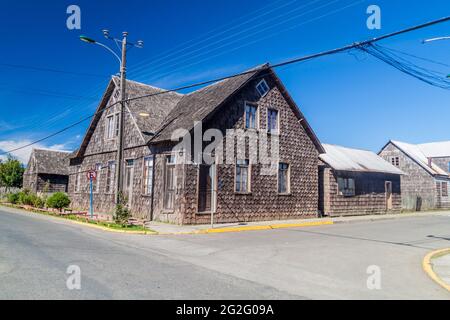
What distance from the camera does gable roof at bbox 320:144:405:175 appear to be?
24.4 meters

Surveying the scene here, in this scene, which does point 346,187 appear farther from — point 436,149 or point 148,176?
point 436,149

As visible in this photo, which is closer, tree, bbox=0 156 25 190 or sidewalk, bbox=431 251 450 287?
sidewalk, bbox=431 251 450 287

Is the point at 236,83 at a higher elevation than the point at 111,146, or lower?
higher

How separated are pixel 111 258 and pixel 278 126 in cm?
1442

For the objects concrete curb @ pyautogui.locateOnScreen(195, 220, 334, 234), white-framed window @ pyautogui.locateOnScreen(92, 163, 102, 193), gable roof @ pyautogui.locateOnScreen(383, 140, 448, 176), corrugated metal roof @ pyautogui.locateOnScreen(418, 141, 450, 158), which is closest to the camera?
concrete curb @ pyautogui.locateOnScreen(195, 220, 334, 234)

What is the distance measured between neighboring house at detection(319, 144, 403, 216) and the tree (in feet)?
150

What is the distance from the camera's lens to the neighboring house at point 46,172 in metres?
40.3

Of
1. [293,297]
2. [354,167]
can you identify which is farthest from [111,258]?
[354,167]

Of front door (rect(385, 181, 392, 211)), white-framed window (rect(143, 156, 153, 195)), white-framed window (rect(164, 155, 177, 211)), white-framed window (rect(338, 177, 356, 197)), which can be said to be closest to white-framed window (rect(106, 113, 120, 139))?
white-framed window (rect(143, 156, 153, 195))

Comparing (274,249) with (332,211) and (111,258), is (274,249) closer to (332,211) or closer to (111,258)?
(111,258)

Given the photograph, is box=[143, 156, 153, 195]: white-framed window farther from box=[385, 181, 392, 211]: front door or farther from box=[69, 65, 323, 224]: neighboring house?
box=[385, 181, 392, 211]: front door

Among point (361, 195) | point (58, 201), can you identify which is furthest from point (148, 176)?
point (361, 195)

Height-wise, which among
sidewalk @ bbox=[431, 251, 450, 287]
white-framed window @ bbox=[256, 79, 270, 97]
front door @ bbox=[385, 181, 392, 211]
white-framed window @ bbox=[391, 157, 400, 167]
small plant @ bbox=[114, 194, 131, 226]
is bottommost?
sidewalk @ bbox=[431, 251, 450, 287]
